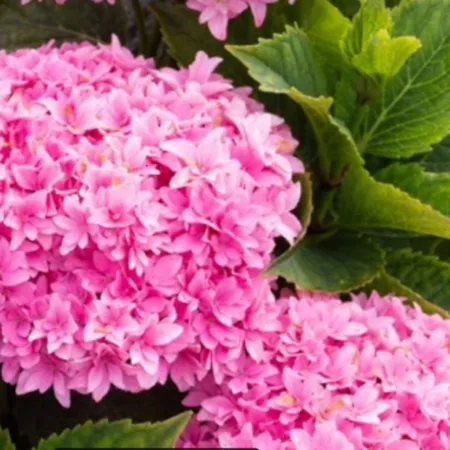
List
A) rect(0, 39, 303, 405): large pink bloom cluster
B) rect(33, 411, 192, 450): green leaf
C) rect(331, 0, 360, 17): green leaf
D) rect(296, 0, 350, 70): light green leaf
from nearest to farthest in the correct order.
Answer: rect(33, 411, 192, 450): green leaf
rect(0, 39, 303, 405): large pink bloom cluster
rect(296, 0, 350, 70): light green leaf
rect(331, 0, 360, 17): green leaf

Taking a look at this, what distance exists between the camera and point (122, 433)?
0.71 m

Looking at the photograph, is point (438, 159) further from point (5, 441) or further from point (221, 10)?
point (5, 441)

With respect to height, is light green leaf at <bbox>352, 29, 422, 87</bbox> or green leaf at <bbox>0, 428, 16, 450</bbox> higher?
light green leaf at <bbox>352, 29, 422, 87</bbox>

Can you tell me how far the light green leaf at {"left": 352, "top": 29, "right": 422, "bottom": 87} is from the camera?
95 centimetres

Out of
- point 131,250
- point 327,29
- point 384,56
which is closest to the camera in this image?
point 131,250

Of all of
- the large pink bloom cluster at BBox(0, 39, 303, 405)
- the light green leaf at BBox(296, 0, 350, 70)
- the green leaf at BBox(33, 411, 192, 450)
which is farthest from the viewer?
the light green leaf at BBox(296, 0, 350, 70)

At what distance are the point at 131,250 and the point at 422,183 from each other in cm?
35

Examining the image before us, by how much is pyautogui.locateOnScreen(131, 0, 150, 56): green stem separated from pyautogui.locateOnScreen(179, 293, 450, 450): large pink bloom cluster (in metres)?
0.44

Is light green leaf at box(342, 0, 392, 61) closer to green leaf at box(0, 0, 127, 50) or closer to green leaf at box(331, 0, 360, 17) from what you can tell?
A: green leaf at box(331, 0, 360, 17)

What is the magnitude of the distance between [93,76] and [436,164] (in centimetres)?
41

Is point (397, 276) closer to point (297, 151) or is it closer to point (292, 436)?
point (297, 151)

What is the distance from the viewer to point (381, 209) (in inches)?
39.6

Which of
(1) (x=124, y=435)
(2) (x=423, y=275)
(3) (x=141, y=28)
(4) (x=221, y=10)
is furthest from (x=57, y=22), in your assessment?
(1) (x=124, y=435)

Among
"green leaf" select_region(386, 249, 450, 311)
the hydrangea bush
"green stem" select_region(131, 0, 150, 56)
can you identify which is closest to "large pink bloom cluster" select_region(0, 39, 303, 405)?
the hydrangea bush
